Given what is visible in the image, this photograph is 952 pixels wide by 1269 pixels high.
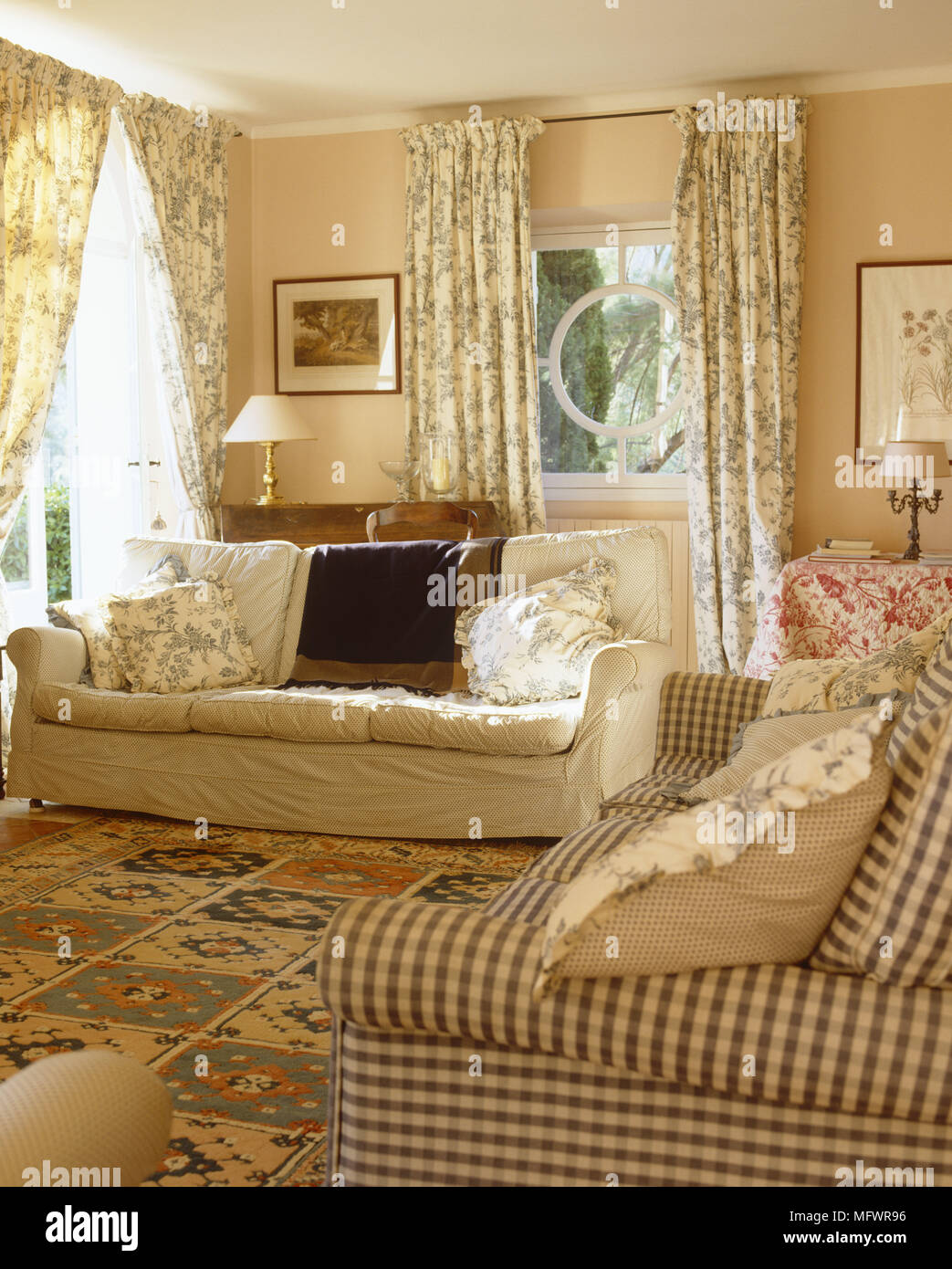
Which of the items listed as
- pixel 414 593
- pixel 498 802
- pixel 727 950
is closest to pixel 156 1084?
pixel 727 950

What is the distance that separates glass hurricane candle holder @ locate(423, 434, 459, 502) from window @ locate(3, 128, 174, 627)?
1271 millimetres

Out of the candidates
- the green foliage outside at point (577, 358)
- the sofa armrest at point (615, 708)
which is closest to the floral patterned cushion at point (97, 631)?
the sofa armrest at point (615, 708)

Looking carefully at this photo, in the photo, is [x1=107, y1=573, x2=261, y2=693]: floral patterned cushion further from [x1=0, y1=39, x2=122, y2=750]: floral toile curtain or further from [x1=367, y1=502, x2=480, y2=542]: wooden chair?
[x1=367, y1=502, x2=480, y2=542]: wooden chair

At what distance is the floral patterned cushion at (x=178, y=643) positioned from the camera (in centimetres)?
437

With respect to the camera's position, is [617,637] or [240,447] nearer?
[617,637]

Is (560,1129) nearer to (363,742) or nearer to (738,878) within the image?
(738,878)

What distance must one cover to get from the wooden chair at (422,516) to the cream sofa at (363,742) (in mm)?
1043

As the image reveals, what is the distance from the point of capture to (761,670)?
4.91 meters

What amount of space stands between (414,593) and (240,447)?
7.68ft

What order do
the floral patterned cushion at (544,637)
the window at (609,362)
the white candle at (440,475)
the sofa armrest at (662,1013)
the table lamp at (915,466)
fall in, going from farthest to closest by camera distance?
the window at (609,362) → the white candle at (440,475) → the table lamp at (915,466) → the floral patterned cushion at (544,637) → the sofa armrest at (662,1013)

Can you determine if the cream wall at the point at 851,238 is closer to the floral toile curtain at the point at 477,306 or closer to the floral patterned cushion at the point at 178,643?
the floral toile curtain at the point at 477,306

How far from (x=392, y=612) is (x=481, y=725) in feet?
2.75

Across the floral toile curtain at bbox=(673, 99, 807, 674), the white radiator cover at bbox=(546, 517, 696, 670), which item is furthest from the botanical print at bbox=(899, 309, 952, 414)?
the white radiator cover at bbox=(546, 517, 696, 670)

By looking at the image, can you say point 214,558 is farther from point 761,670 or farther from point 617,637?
point 761,670
